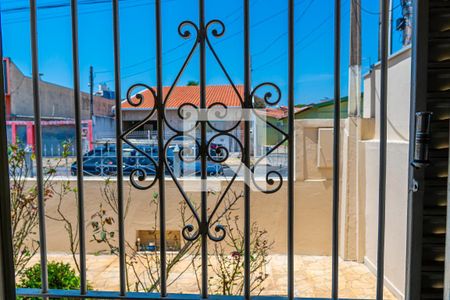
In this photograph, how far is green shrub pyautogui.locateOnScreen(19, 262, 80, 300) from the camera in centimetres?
134

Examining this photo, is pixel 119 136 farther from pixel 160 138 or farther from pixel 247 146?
pixel 247 146

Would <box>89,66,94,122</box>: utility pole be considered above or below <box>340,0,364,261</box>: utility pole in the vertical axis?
above

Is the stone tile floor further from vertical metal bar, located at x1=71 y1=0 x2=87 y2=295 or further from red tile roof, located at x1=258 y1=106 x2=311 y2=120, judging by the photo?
red tile roof, located at x1=258 y1=106 x2=311 y2=120

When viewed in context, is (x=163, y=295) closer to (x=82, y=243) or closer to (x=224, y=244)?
(x=82, y=243)

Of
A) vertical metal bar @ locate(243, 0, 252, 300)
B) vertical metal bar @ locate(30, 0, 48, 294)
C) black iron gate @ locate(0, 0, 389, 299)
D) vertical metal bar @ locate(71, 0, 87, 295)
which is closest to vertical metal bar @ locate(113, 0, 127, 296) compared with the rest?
black iron gate @ locate(0, 0, 389, 299)

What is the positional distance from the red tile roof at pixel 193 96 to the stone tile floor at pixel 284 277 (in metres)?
1.25

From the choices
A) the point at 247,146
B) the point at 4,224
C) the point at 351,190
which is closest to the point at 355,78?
the point at 351,190

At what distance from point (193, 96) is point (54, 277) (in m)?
1.09

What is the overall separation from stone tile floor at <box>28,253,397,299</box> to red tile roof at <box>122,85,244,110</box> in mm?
1247

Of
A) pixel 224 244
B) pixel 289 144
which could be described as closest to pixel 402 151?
pixel 224 244

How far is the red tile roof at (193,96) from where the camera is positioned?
2.86ft

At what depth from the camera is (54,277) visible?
139 cm

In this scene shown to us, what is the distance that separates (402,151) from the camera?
262 centimetres

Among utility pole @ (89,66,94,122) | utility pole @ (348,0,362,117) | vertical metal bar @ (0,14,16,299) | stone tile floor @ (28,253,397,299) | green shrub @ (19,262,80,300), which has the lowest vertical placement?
stone tile floor @ (28,253,397,299)
